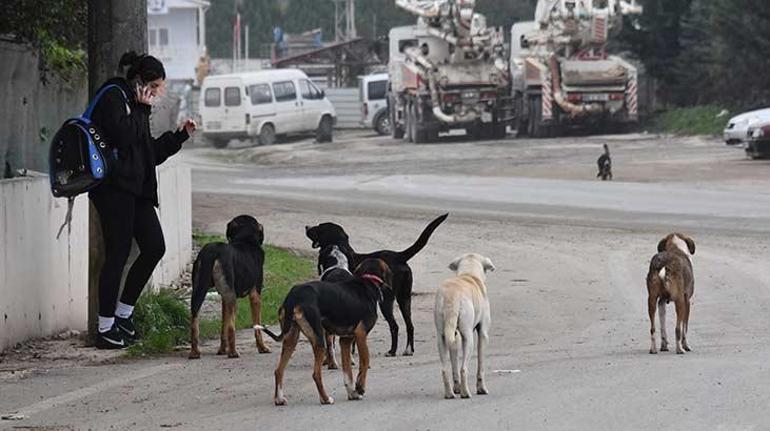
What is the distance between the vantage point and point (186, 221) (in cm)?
1686

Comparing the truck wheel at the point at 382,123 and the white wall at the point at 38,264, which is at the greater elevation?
the white wall at the point at 38,264

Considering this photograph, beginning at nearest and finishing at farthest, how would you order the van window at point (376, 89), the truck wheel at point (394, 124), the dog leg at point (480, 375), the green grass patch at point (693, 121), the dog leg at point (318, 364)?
1. the dog leg at point (318, 364)
2. the dog leg at point (480, 375)
3. the green grass patch at point (693, 121)
4. the truck wheel at point (394, 124)
5. the van window at point (376, 89)

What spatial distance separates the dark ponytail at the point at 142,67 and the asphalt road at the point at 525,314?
1.95 meters

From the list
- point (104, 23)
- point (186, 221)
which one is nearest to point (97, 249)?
point (104, 23)

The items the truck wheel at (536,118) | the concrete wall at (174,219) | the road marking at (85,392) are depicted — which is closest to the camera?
the road marking at (85,392)

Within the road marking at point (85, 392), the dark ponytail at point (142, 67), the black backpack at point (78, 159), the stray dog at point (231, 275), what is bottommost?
the road marking at point (85, 392)

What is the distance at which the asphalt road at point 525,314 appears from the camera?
8922 mm

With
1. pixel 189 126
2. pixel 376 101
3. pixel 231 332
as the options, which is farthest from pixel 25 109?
pixel 376 101

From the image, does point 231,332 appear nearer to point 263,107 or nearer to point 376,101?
point 263,107

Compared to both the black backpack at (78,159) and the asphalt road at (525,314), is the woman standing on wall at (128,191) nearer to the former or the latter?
the black backpack at (78,159)

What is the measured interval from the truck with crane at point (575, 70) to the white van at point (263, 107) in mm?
7202

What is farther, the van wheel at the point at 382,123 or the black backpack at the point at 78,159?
the van wheel at the point at 382,123

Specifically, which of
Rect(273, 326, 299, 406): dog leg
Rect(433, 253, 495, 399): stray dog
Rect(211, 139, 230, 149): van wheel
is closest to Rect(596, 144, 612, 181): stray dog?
Rect(433, 253, 495, 399): stray dog

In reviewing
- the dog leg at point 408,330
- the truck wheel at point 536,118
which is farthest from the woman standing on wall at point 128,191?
the truck wheel at point 536,118
